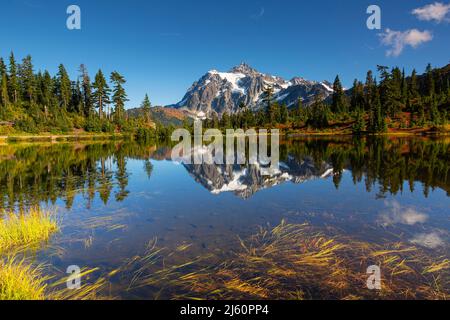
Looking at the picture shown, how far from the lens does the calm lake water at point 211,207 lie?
1015 centimetres

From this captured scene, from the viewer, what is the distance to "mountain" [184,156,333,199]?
20.5m

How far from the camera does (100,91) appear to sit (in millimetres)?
110062

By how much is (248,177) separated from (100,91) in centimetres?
10321

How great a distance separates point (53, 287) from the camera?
7.66 m

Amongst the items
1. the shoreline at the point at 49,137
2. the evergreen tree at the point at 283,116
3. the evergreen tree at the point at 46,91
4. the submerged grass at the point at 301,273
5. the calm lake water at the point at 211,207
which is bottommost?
the submerged grass at the point at 301,273

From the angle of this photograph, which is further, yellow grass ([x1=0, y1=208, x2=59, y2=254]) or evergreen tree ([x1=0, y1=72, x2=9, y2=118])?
evergreen tree ([x1=0, y1=72, x2=9, y2=118])

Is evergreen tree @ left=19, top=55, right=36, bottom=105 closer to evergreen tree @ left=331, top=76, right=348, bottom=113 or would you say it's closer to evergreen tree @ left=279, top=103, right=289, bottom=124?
evergreen tree @ left=279, top=103, right=289, bottom=124

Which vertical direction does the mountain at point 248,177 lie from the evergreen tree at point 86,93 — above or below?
below

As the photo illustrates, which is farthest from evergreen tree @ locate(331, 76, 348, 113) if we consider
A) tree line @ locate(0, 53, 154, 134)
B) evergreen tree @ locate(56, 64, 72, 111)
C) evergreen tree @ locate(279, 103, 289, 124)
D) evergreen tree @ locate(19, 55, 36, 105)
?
evergreen tree @ locate(19, 55, 36, 105)

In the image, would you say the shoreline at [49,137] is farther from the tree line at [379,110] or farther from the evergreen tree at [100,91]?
the tree line at [379,110]

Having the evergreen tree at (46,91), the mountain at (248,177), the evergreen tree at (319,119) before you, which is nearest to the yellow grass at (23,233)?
the mountain at (248,177)

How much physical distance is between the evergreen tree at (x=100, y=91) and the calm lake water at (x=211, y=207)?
90.6m

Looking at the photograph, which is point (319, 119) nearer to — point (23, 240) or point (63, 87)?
point (63, 87)

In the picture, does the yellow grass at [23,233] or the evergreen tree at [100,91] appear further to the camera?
the evergreen tree at [100,91]
